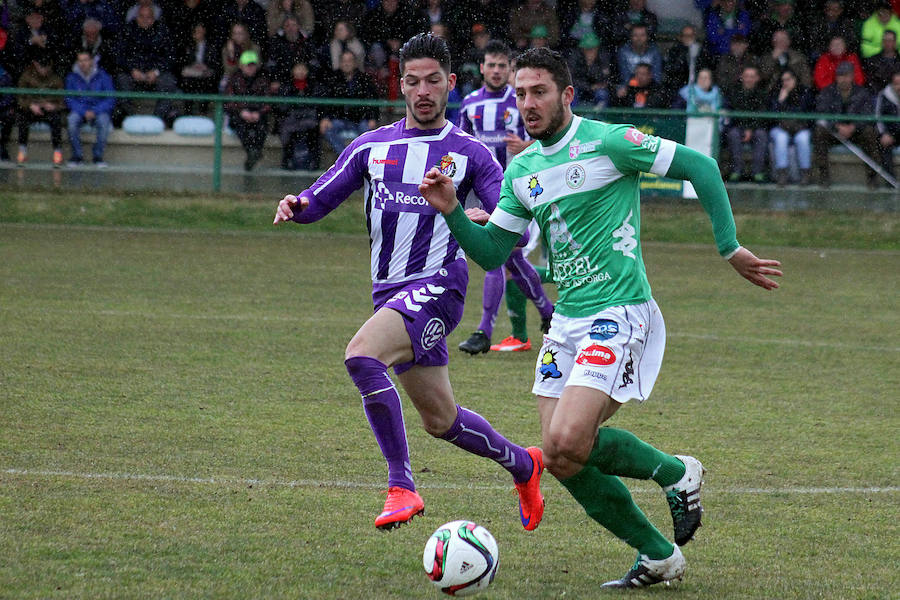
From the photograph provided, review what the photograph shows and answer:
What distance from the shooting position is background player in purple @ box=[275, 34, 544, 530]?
488cm

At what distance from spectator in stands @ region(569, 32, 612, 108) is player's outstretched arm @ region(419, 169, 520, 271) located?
13.1 m

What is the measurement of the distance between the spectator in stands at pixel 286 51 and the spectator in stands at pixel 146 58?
55.4 inches

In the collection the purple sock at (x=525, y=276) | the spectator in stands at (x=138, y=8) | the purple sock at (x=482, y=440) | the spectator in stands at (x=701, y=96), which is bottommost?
the purple sock at (x=525, y=276)

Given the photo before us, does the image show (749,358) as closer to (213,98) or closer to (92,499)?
(92,499)

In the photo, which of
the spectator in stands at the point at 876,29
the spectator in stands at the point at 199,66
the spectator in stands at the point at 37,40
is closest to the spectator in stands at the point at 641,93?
the spectator in stands at the point at 876,29

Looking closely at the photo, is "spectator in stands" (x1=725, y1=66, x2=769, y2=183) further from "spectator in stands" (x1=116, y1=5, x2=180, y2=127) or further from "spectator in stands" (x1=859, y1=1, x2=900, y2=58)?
"spectator in stands" (x1=116, y1=5, x2=180, y2=127)

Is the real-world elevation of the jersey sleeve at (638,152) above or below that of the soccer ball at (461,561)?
above

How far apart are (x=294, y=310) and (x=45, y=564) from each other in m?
6.64

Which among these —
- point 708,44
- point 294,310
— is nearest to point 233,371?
point 294,310

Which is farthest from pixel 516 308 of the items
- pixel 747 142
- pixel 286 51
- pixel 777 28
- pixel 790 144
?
pixel 777 28

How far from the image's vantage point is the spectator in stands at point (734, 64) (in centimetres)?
1731

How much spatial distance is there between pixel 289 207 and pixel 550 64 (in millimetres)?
1296

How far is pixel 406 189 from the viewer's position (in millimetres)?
5184

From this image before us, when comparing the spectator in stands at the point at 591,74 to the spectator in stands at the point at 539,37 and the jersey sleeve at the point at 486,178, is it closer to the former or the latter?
the spectator in stands at the point at 539,37
